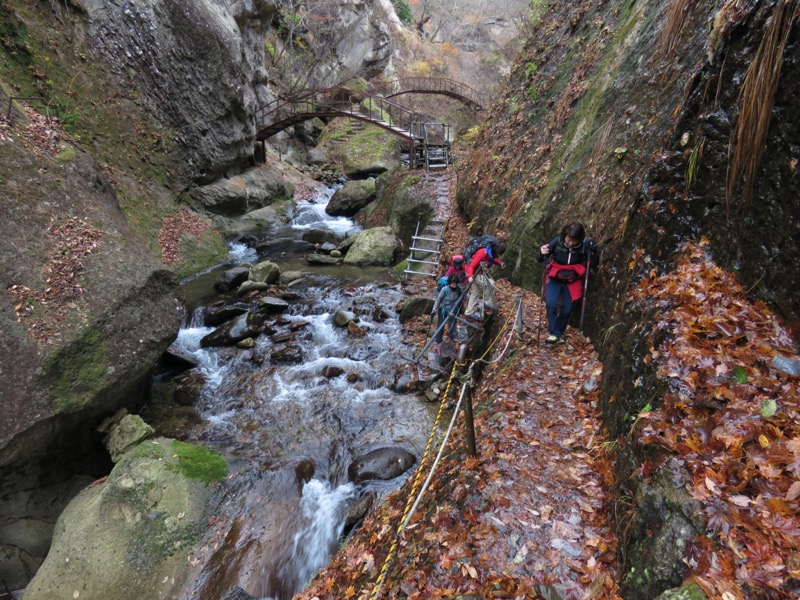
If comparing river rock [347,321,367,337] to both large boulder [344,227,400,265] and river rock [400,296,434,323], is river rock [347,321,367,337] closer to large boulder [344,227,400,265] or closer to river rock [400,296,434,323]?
river rock [400,296,434,323]

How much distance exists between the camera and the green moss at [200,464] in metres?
5.82

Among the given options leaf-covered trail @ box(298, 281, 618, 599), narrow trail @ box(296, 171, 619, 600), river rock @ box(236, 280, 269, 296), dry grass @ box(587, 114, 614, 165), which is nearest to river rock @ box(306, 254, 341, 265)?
river rock @ box(236, 280, 269, 296)

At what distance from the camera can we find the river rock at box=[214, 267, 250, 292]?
13133mm

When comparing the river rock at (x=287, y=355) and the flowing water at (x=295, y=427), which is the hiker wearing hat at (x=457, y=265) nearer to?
the flowing water at (x=295, y=427)

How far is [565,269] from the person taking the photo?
5.73m

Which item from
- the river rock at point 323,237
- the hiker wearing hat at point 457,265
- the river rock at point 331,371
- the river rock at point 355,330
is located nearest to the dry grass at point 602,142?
the hiker wearing hat at point 457,265

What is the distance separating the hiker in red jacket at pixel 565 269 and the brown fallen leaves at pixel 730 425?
171cm

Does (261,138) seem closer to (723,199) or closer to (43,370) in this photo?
(43,370)

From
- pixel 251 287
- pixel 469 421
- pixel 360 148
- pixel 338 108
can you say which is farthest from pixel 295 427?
pixel 338 108

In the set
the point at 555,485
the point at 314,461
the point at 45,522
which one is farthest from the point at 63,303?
the point at 555,485

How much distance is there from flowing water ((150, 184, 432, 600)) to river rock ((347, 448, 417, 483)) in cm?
12

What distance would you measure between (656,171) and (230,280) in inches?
483

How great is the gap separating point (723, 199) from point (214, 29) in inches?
836

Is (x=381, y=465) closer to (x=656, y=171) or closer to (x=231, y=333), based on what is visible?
(x=656, y=171)
